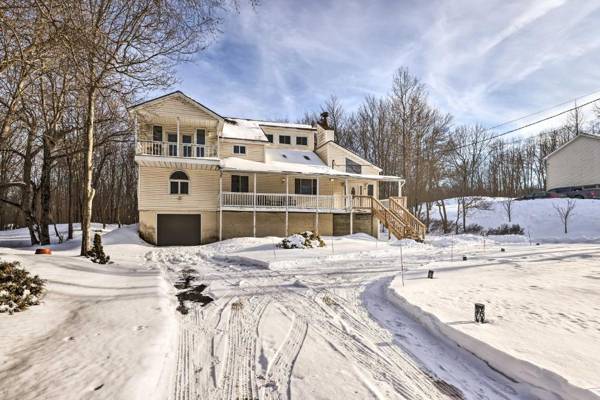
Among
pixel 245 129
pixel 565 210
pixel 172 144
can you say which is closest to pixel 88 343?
pixel 172 144

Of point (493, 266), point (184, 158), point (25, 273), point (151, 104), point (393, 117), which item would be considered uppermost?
point (393, 117)

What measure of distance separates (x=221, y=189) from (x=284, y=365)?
47.9ft

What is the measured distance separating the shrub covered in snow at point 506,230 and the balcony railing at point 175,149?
24.4m

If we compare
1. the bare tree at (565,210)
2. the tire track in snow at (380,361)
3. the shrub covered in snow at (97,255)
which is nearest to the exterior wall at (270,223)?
the shrub covered in snow at (97,255)

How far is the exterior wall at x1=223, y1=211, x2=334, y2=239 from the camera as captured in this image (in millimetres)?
18641

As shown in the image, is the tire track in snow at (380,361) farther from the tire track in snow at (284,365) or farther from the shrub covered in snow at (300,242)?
the shrub covered in snow at (300,242)

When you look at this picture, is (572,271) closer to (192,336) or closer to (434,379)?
(434,379)

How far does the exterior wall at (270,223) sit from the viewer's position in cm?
1864

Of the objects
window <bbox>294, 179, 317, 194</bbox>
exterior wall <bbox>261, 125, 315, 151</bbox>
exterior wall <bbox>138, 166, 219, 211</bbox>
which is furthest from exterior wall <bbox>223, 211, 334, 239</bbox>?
exterior wall <bbox>261, 125, 315, 151</bbox>

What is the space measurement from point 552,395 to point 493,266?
306 inches

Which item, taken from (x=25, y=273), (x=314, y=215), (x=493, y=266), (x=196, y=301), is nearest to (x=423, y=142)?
(x=314, y=215)

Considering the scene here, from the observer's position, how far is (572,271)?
8406 mm

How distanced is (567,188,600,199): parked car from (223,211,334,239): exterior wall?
26633mm

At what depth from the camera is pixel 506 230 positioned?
2550cm
